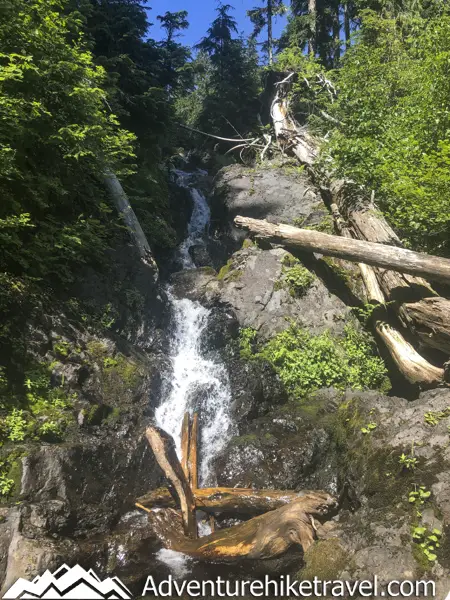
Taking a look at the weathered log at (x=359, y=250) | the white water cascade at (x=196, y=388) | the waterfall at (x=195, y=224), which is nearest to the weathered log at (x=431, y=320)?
the weathered log at (x=359, y=250)

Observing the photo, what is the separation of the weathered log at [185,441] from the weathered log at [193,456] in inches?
2.5

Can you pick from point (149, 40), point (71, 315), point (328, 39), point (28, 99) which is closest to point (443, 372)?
point (71, 315)

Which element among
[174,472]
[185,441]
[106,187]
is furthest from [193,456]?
[106,187]

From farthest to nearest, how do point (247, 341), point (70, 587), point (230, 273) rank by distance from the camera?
point (230, 273) → point (247, 341) → point (70, 587)

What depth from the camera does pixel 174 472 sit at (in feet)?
21.8

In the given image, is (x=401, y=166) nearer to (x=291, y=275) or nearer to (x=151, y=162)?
(x=291, y=275)

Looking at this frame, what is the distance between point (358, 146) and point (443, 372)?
22.7 ft

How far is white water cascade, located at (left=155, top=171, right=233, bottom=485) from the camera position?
8.38 meters

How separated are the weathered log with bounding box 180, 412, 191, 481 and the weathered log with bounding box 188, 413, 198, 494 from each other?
0.06m

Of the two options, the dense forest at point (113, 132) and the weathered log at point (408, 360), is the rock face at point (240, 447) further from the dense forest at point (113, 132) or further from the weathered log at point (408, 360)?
the dense forest at point (113, 132)

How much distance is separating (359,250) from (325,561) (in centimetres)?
642

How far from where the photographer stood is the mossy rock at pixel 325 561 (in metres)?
4.44

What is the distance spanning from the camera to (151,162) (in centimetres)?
1528

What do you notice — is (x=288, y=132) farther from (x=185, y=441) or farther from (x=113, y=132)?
(x=185, y=441)
